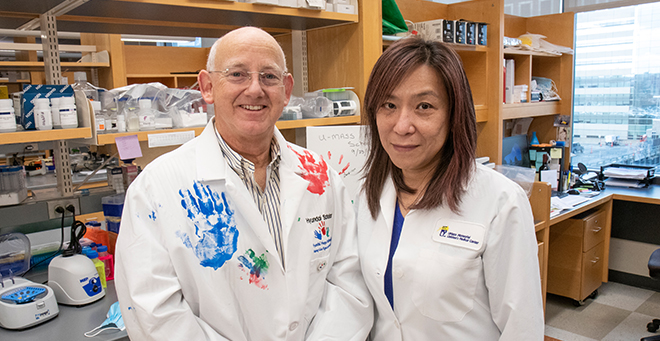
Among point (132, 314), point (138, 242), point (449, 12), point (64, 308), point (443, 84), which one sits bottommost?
point (64, 308)

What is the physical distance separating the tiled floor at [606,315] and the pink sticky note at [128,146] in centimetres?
301

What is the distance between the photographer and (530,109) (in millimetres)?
3846

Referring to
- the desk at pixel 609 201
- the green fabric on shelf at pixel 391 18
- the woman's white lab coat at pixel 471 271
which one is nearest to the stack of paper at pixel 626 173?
the desk at pixel 609 201

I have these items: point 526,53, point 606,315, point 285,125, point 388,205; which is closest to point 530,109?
point 526,53

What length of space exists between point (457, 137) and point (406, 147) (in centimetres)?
14

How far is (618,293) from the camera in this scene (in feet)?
13.1

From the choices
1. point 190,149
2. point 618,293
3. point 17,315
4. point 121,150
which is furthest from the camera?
point 618,293

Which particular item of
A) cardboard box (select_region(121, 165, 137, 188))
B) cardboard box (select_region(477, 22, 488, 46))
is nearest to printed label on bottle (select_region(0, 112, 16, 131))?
cardboard box (select_region(121, 165, 137, 188))

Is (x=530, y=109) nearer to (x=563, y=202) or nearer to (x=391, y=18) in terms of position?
(x=563, y=202)

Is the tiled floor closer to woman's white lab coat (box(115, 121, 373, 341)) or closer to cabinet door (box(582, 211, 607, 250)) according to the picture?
cabinet door (box(582, 211, 607, 250))

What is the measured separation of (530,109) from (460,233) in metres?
3.00

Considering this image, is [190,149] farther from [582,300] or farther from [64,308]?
[582,300]

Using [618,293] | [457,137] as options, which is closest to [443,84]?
[457,137]

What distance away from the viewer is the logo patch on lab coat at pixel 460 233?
1.20m
